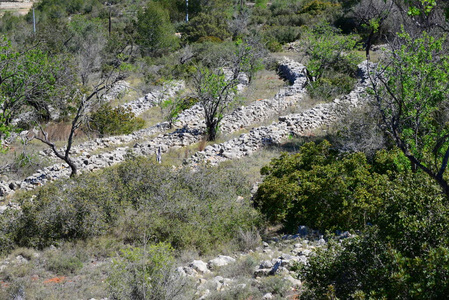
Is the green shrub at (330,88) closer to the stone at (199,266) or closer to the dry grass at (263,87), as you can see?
the dry grass at (263,87)

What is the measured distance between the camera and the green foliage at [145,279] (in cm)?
491

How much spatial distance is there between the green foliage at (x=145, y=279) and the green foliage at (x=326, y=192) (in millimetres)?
3267

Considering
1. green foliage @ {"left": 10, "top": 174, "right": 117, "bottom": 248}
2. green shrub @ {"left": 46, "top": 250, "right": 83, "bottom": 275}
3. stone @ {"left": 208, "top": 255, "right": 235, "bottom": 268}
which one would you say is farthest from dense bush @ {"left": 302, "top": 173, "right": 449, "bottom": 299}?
green foliage @ {"left": 10, "top": 174, "right": 117, "bottom": 248}

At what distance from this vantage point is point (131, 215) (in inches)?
315

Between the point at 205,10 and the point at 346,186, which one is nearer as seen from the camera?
the point at 346,186

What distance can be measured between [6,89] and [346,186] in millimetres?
9593

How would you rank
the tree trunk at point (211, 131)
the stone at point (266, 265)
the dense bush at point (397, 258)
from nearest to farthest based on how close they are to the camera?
the dense bush at point (397, 258)
the stone at point (266, 265)
the tree trunk at point (211, 131)

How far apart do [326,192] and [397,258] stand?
147 inches

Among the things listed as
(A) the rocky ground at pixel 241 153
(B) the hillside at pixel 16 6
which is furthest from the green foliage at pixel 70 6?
(A) the rocky ground at pixel 241 153

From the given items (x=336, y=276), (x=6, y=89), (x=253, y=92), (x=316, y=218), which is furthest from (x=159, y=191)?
(x=253, y=92)

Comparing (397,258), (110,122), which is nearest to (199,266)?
(397,258)

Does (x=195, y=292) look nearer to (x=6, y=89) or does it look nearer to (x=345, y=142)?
(x=345, y=142)

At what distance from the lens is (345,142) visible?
35.5ft

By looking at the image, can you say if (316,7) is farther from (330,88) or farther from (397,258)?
(397,258)
